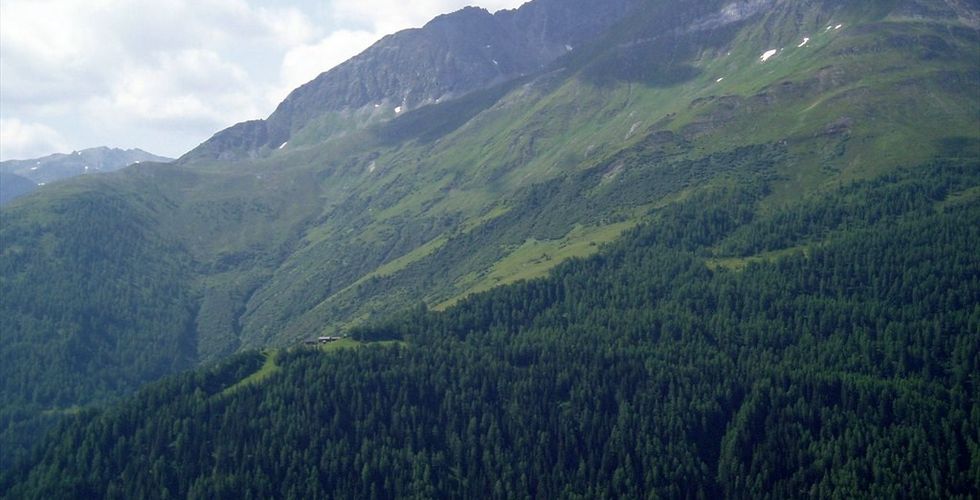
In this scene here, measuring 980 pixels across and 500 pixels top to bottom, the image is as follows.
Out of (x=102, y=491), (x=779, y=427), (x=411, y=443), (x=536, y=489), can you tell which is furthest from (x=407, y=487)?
(x=779, y=427)

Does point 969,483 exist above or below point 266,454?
below

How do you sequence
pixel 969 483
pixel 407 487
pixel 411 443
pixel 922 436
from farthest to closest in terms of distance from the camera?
pixel 411 443, pixel 407 487, pixel 922 436, pixel 969 483

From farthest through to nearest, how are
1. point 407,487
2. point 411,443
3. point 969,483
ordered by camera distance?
1. point 411,443
2. point 407,487
3. point 969,483

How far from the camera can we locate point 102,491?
183m

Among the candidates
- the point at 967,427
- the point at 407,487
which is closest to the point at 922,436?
the point at 967,427

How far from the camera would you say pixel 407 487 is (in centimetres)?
17925

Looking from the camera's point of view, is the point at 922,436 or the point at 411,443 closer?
the point at 922,436

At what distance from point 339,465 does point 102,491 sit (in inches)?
2009

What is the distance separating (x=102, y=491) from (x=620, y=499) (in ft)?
364

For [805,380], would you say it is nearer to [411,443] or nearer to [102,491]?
[411,443]

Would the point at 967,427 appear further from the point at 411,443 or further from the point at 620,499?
the point at 411,443

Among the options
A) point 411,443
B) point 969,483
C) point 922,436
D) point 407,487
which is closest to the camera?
point 969,483

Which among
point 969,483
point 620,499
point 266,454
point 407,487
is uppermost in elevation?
point 266,454

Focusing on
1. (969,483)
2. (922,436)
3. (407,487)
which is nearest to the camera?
(969,483)
